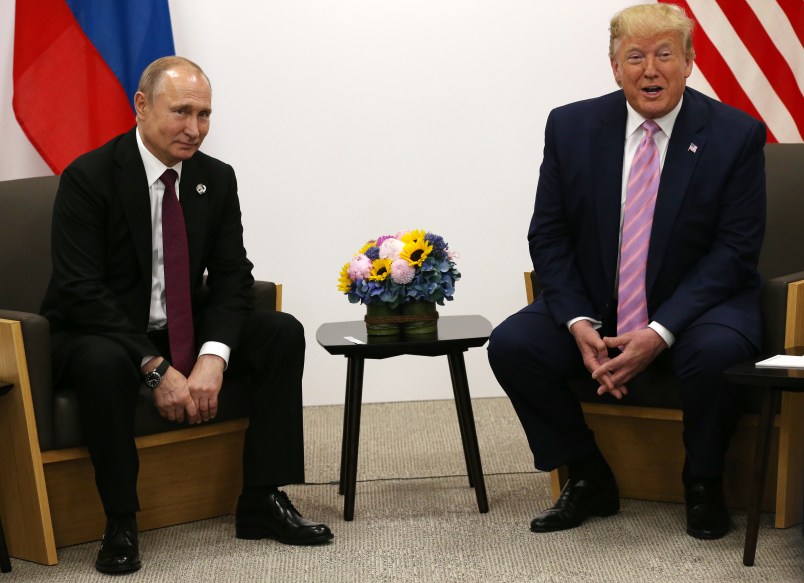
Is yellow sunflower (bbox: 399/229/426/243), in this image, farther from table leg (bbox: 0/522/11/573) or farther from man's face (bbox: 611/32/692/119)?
table leg (bbox: 0/522/11/573)

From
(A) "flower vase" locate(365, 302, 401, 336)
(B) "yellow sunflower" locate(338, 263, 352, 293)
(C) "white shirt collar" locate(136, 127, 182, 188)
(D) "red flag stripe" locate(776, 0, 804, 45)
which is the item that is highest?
(D) "red flag stripe" locate(776, 0, 804, 45)

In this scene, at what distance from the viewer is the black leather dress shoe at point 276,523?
10.2 ft

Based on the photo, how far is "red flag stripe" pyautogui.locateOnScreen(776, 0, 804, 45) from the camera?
466 centimetres

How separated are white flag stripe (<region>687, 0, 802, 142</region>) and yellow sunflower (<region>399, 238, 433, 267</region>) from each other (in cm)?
198

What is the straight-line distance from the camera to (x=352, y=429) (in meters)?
3.38

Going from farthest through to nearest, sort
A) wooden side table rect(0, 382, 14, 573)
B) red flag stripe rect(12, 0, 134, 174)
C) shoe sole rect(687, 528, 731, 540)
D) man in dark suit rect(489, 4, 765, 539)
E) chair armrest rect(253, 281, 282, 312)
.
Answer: red flag stripe rect(12, 0, 134, 174) → chair armrest rect(253, 281, 282, 312) → man in dark suit rect(489, 4, 765, 539) → shoe sole rect(687, 528, 731, 540) → wooden side table rect(0, 382, 14, 573)

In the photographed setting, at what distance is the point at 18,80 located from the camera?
4.45m

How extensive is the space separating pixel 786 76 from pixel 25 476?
10.7 feet

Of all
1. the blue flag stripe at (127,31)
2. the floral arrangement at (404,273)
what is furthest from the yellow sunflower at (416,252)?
the blue flag stripe at (127,31)

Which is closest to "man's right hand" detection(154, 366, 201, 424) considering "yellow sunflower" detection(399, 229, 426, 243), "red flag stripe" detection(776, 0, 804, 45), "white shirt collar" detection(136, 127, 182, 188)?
"white shirt collar" detection(136, 127, 182, 188)

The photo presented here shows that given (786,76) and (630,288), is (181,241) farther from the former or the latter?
(786,76)

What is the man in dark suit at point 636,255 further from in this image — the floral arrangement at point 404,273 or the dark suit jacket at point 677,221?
the floral arrangement at point 404,273

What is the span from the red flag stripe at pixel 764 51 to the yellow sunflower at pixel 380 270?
2140 mm

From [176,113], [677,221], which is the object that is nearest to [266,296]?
[176,113]
